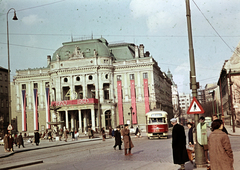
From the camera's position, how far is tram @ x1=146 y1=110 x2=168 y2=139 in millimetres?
36406

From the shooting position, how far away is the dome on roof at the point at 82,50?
7819cm

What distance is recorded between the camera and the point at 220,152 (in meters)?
7.49

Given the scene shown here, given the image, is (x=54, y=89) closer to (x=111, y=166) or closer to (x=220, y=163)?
(x=111, y=166)

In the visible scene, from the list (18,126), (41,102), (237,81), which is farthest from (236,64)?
(18,126)

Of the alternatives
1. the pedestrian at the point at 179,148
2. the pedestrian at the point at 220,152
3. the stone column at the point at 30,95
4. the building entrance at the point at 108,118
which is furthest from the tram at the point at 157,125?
the stone column at the point at 30,95

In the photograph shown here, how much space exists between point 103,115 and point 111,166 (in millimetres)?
62596

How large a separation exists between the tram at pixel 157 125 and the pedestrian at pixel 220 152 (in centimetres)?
2890

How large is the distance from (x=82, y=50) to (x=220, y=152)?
73092 millimetres

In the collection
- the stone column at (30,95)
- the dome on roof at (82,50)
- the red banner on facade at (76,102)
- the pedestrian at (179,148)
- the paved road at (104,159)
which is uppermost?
the dome on roof at (82,50)

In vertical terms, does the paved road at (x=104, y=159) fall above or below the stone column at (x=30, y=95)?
below

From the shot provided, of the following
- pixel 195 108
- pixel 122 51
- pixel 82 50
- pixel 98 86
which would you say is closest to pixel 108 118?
pixel 98 86

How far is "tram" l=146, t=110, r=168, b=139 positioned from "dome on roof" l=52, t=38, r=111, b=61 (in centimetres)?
4173

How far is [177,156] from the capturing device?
11688 mm

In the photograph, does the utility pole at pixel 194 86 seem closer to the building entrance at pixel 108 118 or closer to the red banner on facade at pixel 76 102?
the red banner on facade at pixel 76 102
